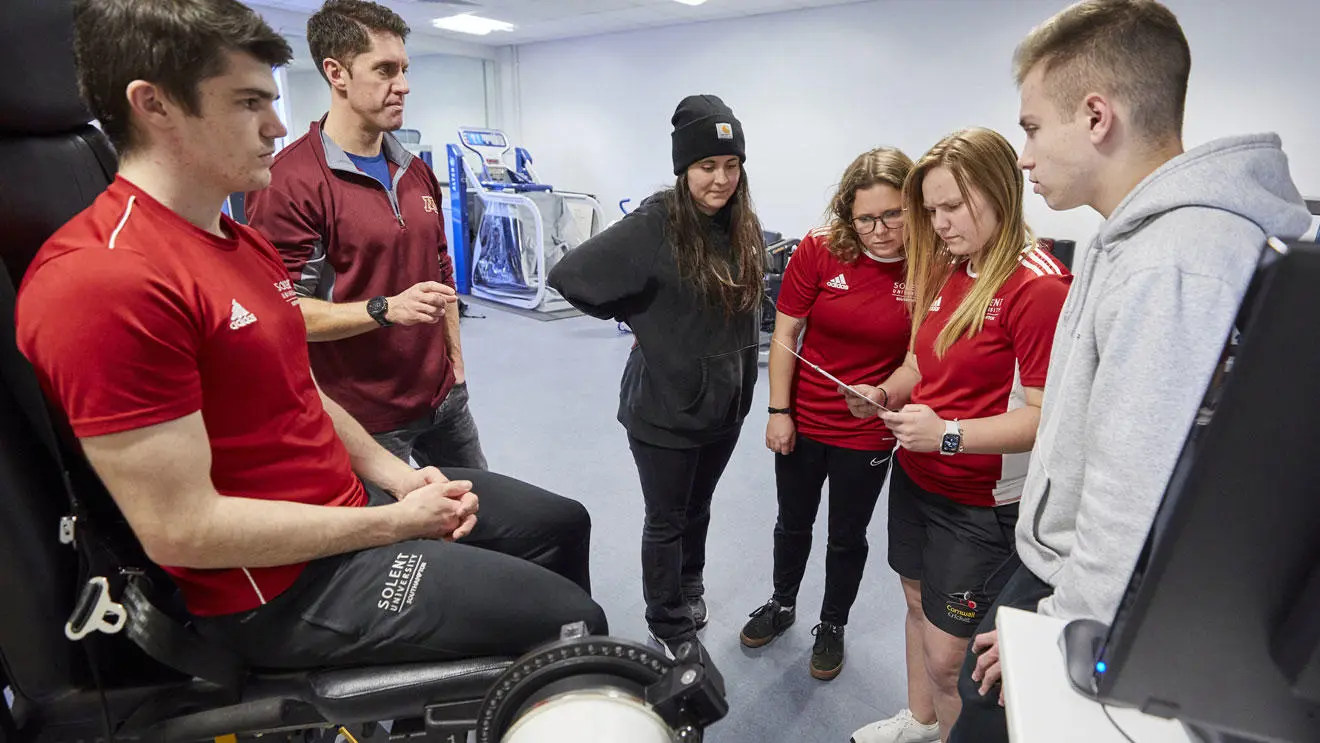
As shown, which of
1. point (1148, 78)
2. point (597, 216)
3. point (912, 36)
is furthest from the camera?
point (597, 216)

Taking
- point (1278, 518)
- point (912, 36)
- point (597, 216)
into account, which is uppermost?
point (912, 36)

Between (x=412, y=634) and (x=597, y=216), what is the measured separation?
693cm

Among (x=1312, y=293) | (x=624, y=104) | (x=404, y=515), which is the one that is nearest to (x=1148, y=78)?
(x=1312, y=293)

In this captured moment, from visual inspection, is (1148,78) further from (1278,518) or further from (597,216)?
(597,216)

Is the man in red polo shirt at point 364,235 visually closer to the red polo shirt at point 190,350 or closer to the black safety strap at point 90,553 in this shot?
the red polo shirt at point 190,350

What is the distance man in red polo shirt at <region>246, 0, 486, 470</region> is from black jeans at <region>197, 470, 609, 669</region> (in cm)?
72

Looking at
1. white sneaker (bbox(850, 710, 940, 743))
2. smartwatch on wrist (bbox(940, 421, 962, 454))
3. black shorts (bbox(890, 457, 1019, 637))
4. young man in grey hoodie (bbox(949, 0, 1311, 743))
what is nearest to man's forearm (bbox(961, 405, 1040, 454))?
smartwatch on wrist (bbox(940, 421, 962, 454))

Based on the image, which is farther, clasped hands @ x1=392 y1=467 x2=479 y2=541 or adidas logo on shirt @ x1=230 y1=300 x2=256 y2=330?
clasped hands @ x1=392 y1=467 x2=479 y2=541

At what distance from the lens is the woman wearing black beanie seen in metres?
1.77

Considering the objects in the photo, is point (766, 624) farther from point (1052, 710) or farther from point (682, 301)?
point (1052, 710)

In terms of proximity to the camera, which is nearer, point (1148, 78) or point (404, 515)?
point (1148, 78)

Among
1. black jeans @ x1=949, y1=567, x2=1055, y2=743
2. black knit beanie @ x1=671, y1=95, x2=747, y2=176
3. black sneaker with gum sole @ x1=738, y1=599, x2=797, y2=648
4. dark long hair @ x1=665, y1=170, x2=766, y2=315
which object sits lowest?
black sneaker with gum sole @ x1=738, y1=599, x2=797, y2=648

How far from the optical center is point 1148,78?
0.95m

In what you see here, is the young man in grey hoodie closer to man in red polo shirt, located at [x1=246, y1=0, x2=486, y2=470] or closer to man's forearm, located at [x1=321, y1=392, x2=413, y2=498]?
man's forearm, located at [x1=321, y1=392, x2=413, y2=498]
